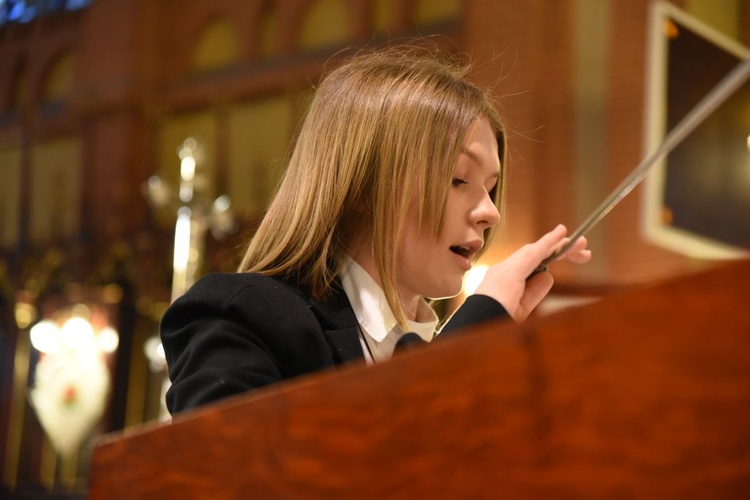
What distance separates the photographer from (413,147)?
5.10 ft

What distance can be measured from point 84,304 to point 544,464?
7.76 m

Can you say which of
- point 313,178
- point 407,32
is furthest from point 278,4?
point 313,178

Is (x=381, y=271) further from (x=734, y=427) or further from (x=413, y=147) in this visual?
(x=734, y=427)

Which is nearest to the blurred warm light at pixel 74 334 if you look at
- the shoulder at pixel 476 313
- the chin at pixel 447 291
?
the chin at pixel 447 291

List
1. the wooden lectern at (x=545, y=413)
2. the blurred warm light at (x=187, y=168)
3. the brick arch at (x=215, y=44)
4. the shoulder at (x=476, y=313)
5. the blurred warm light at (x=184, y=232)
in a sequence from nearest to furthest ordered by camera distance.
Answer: the wooden lectern at (x=545, y=413) → the shoulder at (x=476, y=313) → the blurred warm light at (x=184, y=232) → the blurred warm light at (x=187, y=168) → the brick arch at (x=215, y=44)

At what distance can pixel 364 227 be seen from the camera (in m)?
1.63

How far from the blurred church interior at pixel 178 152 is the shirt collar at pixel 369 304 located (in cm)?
339

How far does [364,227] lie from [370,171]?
10cm

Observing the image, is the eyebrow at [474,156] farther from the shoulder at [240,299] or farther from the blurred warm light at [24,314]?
the blurred warm light at [24,314]

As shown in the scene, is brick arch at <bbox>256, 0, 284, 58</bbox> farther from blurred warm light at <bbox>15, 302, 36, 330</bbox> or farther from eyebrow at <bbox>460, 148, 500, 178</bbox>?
eyebrow at <bbox>460, 148, 500, 178</bbox>

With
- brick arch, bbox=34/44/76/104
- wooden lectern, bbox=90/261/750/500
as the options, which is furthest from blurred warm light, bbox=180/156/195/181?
wooden lectern, bbox=90/261/750/500

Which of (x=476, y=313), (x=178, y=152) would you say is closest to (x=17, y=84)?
(x=178, y=152)

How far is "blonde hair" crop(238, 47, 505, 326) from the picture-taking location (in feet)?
5.07

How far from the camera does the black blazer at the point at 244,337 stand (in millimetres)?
1227
